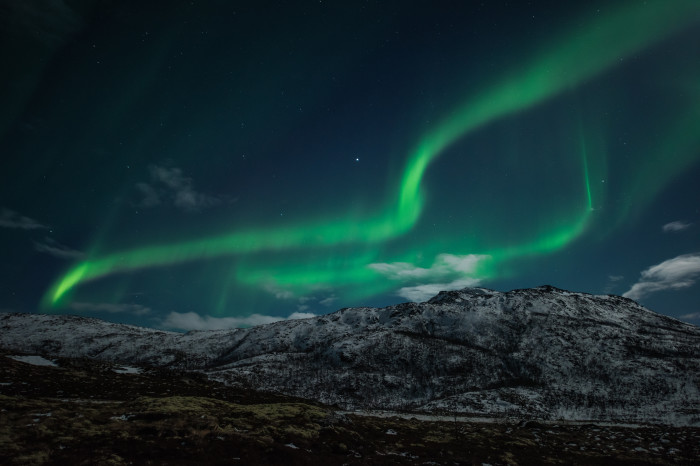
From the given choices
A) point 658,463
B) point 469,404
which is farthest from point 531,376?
point 658,463

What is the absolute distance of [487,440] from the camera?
3400 cm

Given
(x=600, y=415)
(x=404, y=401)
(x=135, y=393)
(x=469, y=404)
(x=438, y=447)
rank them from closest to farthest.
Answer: (x=438, y=447), (x=135, y=393), (x=600, y=415), (x=469, y=404), (x=404, y=401)

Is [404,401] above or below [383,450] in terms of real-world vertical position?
below

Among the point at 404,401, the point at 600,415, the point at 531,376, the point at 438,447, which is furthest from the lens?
the point at 531,376

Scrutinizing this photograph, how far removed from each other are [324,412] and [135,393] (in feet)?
94.9

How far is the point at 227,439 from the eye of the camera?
66.6 ft

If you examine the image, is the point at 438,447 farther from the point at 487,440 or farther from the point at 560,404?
the point at 560,404

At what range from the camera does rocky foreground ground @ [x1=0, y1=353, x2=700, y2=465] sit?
17.1m

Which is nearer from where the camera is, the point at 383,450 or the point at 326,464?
the point at 326,464

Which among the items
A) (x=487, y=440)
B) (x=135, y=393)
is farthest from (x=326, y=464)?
(x=135, y=393)

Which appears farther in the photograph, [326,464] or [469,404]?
[469,404]

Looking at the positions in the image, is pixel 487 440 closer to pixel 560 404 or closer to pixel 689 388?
pixel 560 404

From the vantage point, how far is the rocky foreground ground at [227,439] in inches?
675

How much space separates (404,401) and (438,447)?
15332 centimetres
